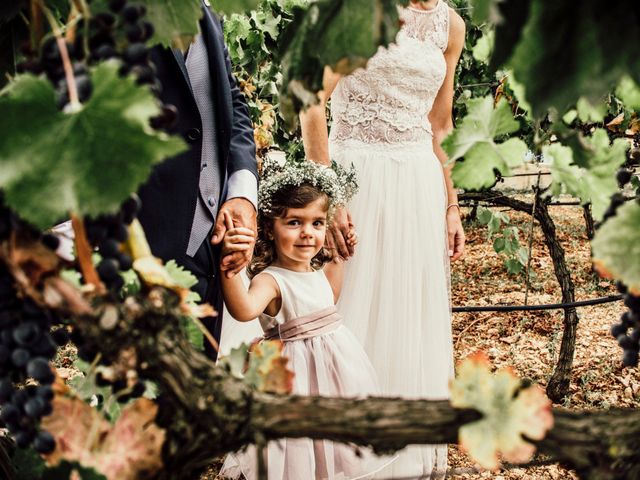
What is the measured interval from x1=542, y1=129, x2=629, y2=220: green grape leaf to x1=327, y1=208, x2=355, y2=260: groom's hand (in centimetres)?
187

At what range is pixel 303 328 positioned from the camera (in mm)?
2562

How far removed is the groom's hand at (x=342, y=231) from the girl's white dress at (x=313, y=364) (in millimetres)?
184

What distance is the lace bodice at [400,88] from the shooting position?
2668 mm

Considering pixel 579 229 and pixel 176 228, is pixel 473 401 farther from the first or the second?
pixel 579 229

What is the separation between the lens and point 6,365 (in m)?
0.53

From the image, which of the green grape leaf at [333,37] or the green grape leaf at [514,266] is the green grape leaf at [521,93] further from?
the green grape leaf at [514,266]

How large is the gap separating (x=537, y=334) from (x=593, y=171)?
17.3 feet

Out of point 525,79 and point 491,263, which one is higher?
point 491,263

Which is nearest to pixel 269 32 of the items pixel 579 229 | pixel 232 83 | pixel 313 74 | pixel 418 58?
pixel 418 58

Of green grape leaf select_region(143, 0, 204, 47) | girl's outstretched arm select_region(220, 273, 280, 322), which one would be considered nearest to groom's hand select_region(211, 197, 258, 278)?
girl's outstretched arm select_region(220, 273, 280, 322)

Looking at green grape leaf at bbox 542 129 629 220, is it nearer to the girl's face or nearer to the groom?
the groom

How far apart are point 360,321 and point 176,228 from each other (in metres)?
1.18

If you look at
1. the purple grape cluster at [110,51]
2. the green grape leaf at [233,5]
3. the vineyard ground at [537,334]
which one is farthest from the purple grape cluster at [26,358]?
the vineyard ground at [537,334]

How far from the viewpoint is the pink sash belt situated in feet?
8.41
